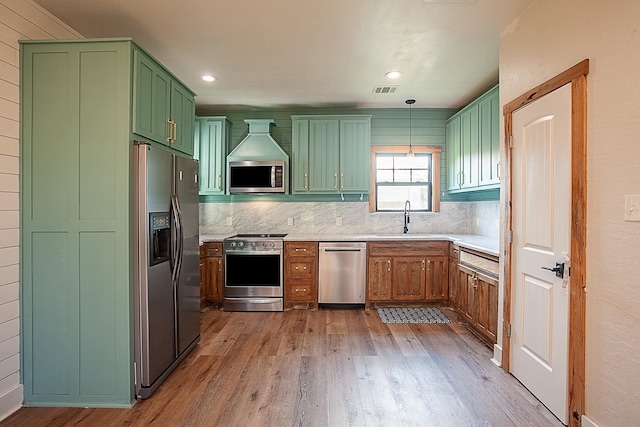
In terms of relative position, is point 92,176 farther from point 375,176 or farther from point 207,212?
point 375,176

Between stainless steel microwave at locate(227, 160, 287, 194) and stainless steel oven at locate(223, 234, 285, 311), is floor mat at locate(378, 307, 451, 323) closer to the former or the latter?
stainless steel oven at locate(223, 234, 285, 311)

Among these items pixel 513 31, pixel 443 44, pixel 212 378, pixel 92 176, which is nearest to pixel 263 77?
pixel 443 44

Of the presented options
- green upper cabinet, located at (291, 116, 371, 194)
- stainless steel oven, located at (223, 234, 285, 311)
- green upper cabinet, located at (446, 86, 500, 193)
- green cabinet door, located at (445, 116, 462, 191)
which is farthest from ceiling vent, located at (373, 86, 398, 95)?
stainless steel oven, located at (223, 234, 285, 311)

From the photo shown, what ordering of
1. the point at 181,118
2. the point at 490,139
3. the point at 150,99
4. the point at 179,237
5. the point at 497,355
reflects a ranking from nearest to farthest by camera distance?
the point at 150,99
the point at 179,237
the point at 497,355
the point at 181,118
the point at 490,139

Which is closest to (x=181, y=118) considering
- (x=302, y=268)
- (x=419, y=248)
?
(x=302, y=268)

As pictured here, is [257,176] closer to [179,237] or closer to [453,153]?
[179,237]

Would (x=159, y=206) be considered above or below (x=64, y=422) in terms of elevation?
above

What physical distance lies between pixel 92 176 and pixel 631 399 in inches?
127

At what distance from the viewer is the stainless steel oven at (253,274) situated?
4.01m

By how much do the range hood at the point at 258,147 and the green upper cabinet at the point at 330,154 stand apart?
25cm

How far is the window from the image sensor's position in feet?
15.5

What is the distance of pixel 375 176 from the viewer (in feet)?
15.5

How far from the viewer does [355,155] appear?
437 cm

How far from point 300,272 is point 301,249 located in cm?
29
